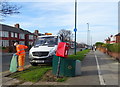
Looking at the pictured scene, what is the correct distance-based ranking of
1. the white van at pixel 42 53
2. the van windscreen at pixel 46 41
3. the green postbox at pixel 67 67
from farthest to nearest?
the van windscreen at pixel 46 41 < the white van at pixel 42 53 < the green postbox at pixel 67 67

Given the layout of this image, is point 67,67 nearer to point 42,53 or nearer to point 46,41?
point 42,53

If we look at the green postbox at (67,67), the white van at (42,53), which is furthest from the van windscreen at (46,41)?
the green postbox at (67,67)

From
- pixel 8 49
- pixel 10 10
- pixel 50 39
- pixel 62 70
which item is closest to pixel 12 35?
pixel 8 49

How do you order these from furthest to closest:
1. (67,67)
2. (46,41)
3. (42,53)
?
1. (46,41)
2. (42,53)
3. (67,67)

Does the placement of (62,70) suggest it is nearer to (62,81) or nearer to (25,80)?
(62,81)

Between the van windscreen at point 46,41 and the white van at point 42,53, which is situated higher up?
the van windscreen at point 46,41

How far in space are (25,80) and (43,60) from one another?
3541mm

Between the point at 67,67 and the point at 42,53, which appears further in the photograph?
the point at 42,53

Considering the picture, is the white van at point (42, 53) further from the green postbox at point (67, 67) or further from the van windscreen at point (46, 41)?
the green postbox at point (67, 67)

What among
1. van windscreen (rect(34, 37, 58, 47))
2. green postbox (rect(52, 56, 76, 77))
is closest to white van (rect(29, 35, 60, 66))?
van windscreen (rect(34, 37, 58, 47))

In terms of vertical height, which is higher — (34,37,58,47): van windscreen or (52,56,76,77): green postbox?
(34,37,58,47): van windscreen

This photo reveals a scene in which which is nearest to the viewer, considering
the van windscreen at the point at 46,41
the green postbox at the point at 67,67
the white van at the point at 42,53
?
the green postbox at the point at 67,67

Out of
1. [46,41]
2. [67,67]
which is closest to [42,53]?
[46,41]

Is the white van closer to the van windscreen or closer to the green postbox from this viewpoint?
the van windscreen
